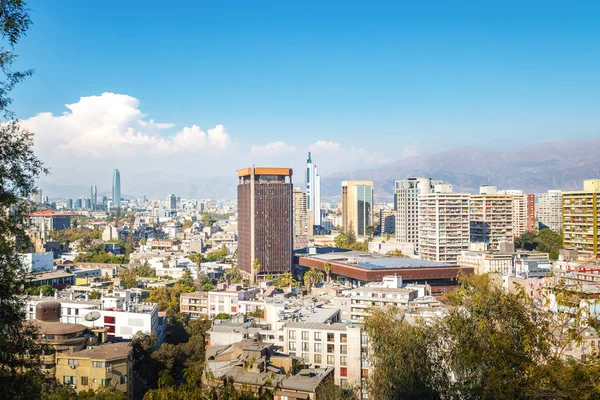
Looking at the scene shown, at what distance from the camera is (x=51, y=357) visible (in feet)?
50.8

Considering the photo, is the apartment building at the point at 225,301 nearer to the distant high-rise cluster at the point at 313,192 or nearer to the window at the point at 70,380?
the window at the point at 70,380

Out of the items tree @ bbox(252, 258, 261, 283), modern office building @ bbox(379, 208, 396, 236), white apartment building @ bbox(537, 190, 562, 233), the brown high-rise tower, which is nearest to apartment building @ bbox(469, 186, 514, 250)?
the brown high-rise tower

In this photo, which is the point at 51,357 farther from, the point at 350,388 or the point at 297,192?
the point at 297,192

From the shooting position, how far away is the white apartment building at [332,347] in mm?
17734

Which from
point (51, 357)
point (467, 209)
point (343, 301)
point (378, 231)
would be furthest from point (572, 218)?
point (378, 231)

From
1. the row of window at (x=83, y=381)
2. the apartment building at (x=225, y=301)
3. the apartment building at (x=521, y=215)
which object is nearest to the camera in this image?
the row of window at (x=83, y=381)

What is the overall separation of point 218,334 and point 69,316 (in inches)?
326

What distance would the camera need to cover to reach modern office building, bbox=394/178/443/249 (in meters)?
62.4

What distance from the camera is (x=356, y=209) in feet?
301

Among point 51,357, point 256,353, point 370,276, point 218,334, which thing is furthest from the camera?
point 370,276

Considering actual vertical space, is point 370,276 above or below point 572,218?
below

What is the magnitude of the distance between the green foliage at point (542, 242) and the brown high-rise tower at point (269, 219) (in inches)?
916

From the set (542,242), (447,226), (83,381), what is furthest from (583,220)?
(83,381)

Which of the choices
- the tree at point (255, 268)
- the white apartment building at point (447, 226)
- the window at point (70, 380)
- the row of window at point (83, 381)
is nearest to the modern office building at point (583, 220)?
the white apartment building at point (447, 226)
